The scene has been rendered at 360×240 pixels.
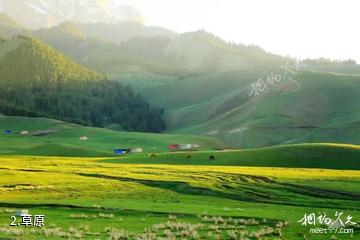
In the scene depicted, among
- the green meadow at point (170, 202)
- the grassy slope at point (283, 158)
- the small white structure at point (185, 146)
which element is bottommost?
the green meadow at point (170, 202)

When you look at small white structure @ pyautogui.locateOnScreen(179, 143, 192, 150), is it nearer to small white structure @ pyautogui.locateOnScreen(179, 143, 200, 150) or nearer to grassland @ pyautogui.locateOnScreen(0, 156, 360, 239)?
small white structure @ pyautogui.locateOnScreen(179, 143, 200, 150)

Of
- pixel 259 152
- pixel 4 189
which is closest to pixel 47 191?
pixel 4 189

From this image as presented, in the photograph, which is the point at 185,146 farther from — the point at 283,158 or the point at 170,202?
the point at 170,202

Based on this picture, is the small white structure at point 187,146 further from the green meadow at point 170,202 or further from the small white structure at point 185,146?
the green meadow at point 170,202

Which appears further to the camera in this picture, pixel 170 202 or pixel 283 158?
pixel 283 158

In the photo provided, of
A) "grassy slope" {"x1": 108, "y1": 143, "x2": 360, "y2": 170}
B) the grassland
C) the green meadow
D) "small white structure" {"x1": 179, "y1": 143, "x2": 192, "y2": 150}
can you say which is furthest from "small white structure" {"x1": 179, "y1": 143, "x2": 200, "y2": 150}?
the grassland

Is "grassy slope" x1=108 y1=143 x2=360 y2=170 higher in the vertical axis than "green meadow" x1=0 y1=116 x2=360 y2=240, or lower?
higher

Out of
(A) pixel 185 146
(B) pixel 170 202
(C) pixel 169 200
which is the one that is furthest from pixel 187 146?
(B) pixel 170 202

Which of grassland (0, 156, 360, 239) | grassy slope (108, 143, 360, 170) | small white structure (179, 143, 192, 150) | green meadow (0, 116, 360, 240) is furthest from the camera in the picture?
small white structure (179, 143, 192, 150)

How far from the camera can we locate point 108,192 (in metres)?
68.9

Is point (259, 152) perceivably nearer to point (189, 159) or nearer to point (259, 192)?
point (189, 159)

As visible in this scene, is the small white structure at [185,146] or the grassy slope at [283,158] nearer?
the grassy slope at [283,158]

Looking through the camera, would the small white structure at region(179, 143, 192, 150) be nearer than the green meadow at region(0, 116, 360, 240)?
No

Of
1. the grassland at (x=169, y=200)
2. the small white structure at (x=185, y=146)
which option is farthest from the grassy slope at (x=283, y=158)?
the small white structure at (x=185, y=146)
